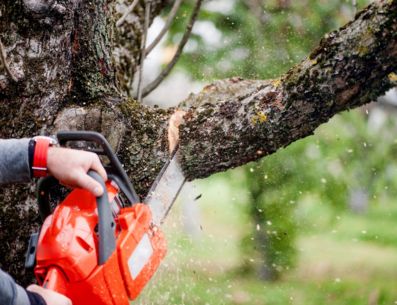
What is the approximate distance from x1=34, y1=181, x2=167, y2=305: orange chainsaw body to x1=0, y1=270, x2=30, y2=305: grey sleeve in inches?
3.3

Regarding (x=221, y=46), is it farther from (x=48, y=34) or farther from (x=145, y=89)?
(x=48, y=34)

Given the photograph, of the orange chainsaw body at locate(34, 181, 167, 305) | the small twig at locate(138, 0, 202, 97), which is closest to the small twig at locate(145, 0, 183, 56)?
the small twig at locate(138, 0, 202, 97)

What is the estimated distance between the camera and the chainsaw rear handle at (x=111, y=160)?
4.79 feet

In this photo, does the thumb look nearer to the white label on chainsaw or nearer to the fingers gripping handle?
the fingers gripping handle

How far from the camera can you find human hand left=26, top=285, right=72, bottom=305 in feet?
4.40

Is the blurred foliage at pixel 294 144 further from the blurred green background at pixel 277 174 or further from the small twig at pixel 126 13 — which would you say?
the small twig at pixel 126 13

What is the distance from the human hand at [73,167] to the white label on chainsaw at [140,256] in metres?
0.18

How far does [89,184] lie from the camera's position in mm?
1407

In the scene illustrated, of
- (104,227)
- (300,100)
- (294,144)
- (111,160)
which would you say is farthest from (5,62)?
(294,144)

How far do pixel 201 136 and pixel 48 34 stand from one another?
1.75 ft

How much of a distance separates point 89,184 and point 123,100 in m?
0.50

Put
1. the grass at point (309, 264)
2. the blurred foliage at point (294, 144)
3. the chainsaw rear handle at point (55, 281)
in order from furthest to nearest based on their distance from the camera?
the grass at point (309, 264)
the blurred foliage at point (294, 144)
the chainsaw rear handle at point (55, 281)

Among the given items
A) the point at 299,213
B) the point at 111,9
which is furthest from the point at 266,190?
the point at 111,9

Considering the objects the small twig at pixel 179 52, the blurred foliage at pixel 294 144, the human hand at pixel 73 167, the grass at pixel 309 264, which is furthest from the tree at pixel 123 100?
the blurred foliage at pixel 294 144
